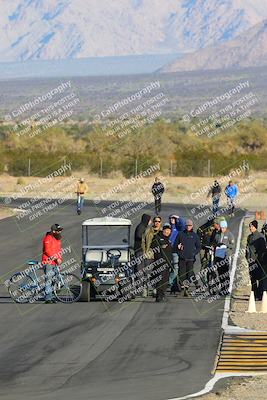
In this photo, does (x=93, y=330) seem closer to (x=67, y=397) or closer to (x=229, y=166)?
(x=67, y=397)

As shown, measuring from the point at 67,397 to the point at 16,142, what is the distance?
8114cm

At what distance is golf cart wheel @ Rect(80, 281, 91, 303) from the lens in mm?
24500

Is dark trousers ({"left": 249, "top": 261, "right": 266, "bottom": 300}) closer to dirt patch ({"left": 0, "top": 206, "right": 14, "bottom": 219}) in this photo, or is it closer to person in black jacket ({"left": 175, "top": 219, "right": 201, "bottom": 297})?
person in black jacket ({"left": 175, "top": 219, "right": 201, "bottom": 297})

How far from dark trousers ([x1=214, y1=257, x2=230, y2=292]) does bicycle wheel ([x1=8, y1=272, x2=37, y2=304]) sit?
3.93 meters

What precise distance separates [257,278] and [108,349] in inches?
247

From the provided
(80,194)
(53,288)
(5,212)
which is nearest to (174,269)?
(53,288)

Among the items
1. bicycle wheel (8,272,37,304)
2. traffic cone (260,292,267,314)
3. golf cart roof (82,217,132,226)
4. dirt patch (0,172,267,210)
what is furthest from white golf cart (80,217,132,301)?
dirt patch (0,172,267,210)

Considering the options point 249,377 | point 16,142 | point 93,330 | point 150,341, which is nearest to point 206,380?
point 249,377

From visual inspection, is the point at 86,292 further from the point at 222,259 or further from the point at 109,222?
the point at 222,259

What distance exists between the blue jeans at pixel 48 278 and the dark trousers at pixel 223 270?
142 inches

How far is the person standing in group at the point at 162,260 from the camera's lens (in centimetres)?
2455

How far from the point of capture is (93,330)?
Result: 69.4 feet

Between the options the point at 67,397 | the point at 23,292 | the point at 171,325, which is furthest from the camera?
the point at 23,292

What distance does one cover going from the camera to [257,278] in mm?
24672
